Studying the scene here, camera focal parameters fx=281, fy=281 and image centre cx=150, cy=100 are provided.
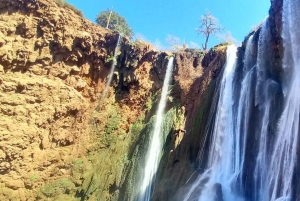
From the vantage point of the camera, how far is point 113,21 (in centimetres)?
4066

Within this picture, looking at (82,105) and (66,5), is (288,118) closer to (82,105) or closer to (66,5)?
(82,105)

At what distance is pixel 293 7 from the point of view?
42.6 feet

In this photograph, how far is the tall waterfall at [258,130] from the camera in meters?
11.7

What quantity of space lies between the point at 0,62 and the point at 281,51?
1639cm

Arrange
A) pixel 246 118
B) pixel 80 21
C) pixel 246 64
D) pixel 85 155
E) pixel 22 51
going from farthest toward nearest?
pixel 80 21, pixel 85 155, pixel 22 51, pixel 246 64, pixel 246 118

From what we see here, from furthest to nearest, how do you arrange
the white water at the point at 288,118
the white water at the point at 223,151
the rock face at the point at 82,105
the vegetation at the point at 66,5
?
1. the vegetation at the point at 66,5
2. the rock face at the point at 82,105
3. the white water at the point at 223,151
4. the white water at the point at 288,118

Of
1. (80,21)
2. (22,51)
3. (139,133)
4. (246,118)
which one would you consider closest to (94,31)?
(80,21)

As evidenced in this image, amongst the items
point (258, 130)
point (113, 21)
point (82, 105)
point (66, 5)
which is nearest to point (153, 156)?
point (82, 105)

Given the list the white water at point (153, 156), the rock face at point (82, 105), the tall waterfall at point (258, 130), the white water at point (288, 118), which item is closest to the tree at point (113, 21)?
the rock face at point (82, 105)

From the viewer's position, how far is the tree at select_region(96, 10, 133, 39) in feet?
130

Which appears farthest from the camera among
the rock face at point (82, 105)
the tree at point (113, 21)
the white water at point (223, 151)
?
the tree at point (113, 21)

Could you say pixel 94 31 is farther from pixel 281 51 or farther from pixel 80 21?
pixel 281 51

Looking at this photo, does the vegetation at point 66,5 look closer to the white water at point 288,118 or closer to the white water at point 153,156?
the white water at point 153,156

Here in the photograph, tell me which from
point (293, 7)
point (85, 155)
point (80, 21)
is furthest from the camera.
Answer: point (80, 21)
